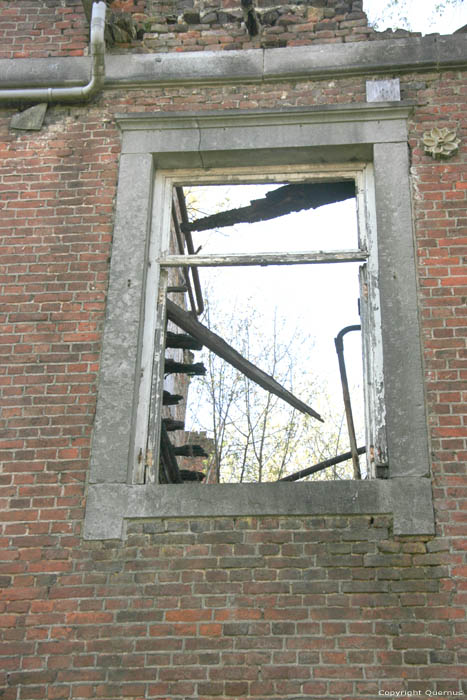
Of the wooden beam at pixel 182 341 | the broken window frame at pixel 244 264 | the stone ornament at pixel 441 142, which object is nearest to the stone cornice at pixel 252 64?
the stone ornament at pixel 441 142

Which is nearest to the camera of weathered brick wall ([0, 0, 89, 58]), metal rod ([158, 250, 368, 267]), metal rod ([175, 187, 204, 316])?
metal rod ([158, 250, 368, 267])

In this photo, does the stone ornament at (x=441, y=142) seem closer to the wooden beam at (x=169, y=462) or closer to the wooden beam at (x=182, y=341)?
the wooden beam at (x=182, y=341)

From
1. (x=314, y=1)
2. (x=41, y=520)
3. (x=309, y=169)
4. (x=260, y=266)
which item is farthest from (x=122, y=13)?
(x=41, y=520)

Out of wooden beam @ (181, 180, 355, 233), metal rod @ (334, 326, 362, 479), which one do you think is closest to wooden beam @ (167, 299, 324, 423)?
metal rod @ (334, 326, 362, 479)

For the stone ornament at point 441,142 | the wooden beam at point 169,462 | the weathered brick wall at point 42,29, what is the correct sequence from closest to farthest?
the stone ornament at point 441,142, the weathered brick wall at point 42,29, the wooden beam at point 169,462

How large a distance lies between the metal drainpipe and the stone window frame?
0.40m

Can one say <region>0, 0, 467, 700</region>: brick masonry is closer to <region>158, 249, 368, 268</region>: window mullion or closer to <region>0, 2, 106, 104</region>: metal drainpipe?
<region>158, 249, 368, 268</region>: window mullion

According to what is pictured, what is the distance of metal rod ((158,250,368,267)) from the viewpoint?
6410 mm

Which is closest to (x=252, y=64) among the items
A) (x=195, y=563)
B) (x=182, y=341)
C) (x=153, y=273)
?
(x=153, y=273)

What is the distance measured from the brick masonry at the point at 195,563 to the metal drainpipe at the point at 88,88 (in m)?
1.13

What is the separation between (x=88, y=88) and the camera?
7.02 metres

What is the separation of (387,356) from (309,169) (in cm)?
176

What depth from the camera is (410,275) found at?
241 inches

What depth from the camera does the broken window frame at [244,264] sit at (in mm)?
5898
